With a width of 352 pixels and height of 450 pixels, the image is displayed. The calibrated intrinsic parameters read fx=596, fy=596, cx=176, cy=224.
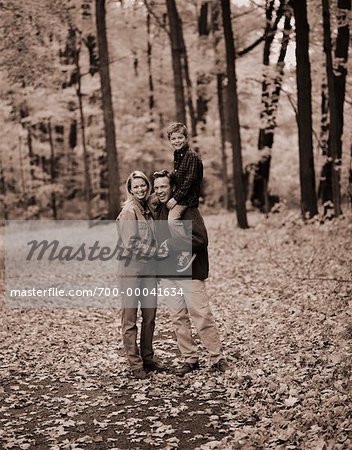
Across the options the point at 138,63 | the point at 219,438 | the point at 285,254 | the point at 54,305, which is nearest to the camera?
the point at 219,438

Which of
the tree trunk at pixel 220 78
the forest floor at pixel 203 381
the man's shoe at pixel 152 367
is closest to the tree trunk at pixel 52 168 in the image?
the tree trunk at pixel 220 78

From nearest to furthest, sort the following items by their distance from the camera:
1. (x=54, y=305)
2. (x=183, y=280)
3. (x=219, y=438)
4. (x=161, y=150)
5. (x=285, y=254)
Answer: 1. (x=219, y=438)
2. (x=183, y=280)
3. (x=54, y=305)
4. (x=285, y=254)
5. (x=161, y=150)

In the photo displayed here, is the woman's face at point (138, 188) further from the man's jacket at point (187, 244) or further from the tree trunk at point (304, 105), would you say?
the tree trunk at point (304, 105)

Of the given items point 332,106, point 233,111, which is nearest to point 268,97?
point 233,111

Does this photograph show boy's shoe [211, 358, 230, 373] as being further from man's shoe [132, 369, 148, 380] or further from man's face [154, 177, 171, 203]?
man's face [154, 177, 171, 203]

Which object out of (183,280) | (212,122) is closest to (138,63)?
(212,122)

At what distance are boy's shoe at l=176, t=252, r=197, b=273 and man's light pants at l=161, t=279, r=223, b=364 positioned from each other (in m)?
0.17

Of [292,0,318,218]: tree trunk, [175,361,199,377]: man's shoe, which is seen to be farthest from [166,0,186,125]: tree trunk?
[175,361,199,377]: man's shoe

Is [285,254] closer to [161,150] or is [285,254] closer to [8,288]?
[8,288]

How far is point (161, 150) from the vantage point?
2902 cm

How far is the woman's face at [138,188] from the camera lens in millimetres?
6902

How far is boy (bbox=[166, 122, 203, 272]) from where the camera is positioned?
6762 millimetres

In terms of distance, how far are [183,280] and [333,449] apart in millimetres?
2896

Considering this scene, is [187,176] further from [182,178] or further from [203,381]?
[203,381]
